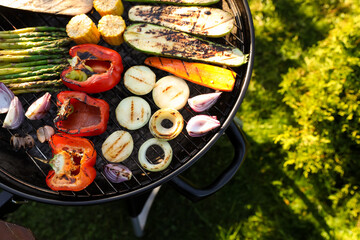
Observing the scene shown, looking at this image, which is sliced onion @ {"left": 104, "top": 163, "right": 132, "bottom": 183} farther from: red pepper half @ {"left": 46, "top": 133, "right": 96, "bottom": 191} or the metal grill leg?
the metal grill leg

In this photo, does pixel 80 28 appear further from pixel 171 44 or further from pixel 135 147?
pixel 135 147

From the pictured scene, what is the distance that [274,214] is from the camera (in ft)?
17.9

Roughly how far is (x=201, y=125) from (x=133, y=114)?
3.23ft

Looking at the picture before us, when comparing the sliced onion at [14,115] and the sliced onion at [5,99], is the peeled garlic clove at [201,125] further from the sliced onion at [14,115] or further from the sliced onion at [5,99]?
the sliced onion at [5,99]

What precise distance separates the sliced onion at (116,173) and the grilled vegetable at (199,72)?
1.52 metres

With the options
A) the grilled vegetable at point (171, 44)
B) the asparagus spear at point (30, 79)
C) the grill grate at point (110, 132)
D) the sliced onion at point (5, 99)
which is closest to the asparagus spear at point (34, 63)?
the asparagus spear at point (30, 79)

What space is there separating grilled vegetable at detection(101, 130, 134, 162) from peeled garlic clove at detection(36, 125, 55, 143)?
76 cm

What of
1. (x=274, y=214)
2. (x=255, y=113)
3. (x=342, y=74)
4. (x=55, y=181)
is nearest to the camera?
(x=55, y=181)

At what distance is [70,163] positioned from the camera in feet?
12.6


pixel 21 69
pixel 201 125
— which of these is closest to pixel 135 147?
pixel 201 125

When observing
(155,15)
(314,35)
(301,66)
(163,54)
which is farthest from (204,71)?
(314,35)

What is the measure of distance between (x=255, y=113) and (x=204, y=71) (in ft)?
6.95

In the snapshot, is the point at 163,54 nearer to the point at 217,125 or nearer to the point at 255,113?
the point at 217,125

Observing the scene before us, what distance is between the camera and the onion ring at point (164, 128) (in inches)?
157
